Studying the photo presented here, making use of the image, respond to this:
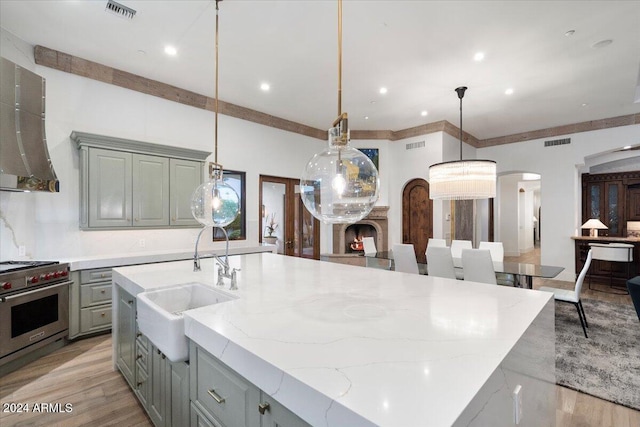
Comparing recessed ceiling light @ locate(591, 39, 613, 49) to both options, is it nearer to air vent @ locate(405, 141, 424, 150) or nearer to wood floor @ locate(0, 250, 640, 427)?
air vent @ locate(405, 141, 424, 150)

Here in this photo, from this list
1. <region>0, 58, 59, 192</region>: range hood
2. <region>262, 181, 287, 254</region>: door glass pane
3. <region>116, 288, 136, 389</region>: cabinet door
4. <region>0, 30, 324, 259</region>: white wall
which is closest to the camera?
<region>116, 288, 136, 389</region>: cabinet door

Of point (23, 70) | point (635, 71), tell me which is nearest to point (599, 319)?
point (635, 71)

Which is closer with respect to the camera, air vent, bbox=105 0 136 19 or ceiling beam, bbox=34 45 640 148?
air vent, bbox=105 0 136 19

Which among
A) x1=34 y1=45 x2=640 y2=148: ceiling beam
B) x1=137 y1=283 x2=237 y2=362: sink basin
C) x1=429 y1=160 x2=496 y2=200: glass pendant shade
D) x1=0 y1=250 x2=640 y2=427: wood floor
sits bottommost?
x1=0 y1=250 x2=640 y2=427: wood floor

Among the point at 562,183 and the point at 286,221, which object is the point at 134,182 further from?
the point at 562,183

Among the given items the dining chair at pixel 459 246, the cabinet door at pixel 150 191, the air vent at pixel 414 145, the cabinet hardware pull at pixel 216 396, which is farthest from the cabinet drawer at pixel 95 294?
the air vent at pixel 414 145

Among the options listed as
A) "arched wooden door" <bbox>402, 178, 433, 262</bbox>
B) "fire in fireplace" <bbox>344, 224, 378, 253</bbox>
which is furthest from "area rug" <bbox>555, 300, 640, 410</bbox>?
"fire in fireplace" <bbox>344, 224, 378, 253</bbox>

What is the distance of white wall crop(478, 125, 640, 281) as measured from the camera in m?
5.98

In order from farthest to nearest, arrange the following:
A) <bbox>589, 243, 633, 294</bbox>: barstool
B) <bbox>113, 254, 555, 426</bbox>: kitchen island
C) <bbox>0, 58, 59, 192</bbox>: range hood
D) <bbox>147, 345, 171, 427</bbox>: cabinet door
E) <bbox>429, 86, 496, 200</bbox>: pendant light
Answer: <bbox>589, 243, 633, 294</bbox>: barstool < <bbox>429, 86, 496, 200</bbox>: pendant light < <bbox>0, 58, 59, 192</bbox>: range hood < <bbox>147, 345, 171, 427</bbox>: cabinet door < <bbox>113, 254, 555, 426</bbox>: kitchen island

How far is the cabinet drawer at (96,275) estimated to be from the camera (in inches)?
131

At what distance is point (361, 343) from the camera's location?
108 cm

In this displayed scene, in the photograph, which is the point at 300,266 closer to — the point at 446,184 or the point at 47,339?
the point at 446,184

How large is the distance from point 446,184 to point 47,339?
4729 millimetres

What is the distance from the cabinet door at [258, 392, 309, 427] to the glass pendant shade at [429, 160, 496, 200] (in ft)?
11.8
